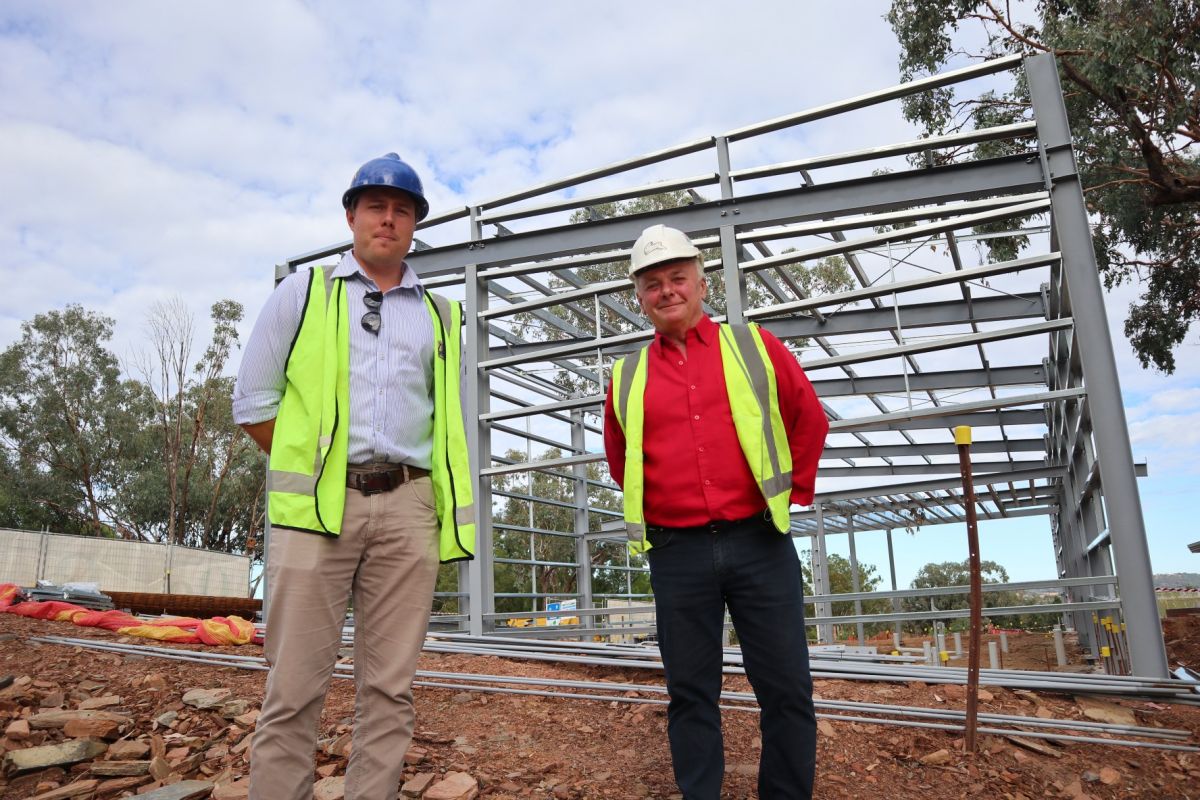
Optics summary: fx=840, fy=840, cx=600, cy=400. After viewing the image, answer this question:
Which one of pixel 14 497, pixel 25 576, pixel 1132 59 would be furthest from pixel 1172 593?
pixel 14 497

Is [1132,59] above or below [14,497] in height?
above

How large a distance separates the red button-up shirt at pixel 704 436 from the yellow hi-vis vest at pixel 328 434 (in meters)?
0.70

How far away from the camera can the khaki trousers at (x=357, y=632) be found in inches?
104

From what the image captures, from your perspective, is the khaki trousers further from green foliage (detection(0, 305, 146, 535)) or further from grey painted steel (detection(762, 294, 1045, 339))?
green foliage (detection(0, 305, 146, 535))

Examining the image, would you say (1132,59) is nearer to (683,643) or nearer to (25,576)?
(683,643)

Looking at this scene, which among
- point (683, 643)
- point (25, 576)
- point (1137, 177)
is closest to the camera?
point (683, 643)

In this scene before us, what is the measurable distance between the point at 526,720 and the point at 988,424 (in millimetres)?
9005

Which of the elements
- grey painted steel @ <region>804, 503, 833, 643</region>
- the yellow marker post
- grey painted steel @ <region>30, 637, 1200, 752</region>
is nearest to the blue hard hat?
the yellow marker post

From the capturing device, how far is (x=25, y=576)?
19234 millimetres

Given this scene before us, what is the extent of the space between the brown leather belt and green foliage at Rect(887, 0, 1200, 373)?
1235cm

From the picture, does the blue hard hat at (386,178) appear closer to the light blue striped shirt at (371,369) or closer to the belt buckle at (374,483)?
the light blue striped shirt at (371,369)

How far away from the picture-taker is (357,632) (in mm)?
2936

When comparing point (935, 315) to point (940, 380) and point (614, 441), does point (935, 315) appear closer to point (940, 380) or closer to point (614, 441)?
point (940, 380)

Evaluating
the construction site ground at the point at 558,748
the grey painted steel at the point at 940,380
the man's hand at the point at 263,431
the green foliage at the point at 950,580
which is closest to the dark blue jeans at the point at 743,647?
the construction site ground at the point at 558,748
